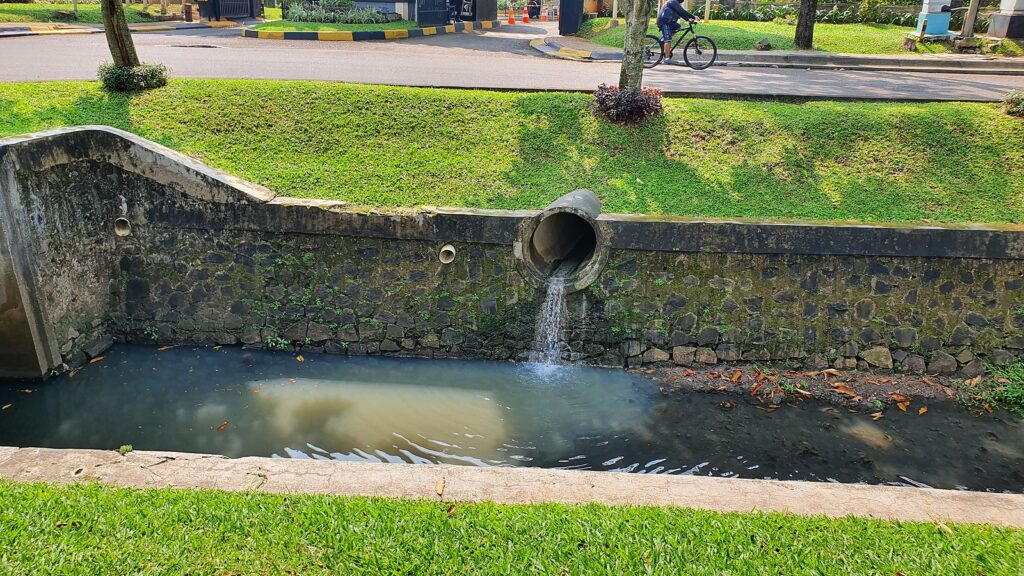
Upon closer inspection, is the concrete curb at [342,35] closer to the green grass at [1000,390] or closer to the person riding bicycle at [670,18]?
the person riding bicycle at [670,18]

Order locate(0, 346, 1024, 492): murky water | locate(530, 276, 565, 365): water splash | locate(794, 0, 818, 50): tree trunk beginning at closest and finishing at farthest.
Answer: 1. locate(0, 346, 1024, 492): murky water
2. locate(530, 276, 565, 365): water splash
3. locate(794, 0, 818, 50): tree trunk

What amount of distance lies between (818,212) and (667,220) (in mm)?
1948

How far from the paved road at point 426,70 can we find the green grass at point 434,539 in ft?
26.4

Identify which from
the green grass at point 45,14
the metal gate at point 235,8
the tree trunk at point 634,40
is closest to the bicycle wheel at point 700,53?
the tree trunk at point 634,40

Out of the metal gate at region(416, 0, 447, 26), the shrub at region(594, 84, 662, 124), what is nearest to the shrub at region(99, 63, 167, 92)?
the shrub at region(594, 84, 662, 124)

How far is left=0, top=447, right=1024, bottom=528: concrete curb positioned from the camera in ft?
15.9

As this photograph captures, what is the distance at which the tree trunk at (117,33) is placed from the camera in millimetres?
9961

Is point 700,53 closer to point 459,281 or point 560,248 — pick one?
point 560,248

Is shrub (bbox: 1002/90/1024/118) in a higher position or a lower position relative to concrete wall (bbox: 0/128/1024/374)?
higher

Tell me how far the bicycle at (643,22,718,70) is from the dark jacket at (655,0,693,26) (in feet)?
1.21

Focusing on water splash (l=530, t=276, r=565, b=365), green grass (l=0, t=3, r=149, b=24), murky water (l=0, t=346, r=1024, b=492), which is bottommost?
murky water (l=0, t=346, r=1024, b=492)

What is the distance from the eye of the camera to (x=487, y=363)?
8.59 meters

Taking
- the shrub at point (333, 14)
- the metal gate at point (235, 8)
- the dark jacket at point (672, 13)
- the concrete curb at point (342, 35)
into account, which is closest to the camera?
the dark jacket at point (672, 13)

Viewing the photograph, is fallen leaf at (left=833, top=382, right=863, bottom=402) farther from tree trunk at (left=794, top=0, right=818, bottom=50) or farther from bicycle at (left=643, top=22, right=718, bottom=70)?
tree trunk at (left=794, top=0, right=818, bottom=50)
